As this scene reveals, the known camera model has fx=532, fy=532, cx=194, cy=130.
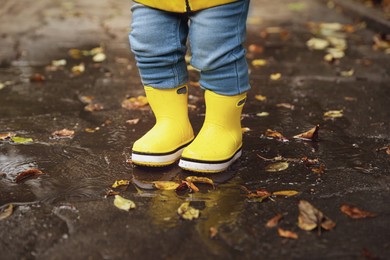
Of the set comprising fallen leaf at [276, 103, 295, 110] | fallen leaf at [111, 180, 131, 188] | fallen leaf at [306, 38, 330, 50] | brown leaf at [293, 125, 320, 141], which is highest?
fallen leaf at [111, 180, 131, 188]

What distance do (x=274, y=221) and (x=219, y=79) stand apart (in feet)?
2.04

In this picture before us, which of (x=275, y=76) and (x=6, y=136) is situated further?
(x=275, y=76)

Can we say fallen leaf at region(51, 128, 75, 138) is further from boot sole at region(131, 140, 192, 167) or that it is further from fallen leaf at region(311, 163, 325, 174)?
fallen leaf at region(311, 163, 325, 174)

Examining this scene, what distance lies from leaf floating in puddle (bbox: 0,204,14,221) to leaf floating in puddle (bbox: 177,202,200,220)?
57cm

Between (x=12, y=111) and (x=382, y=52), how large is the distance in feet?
9.79

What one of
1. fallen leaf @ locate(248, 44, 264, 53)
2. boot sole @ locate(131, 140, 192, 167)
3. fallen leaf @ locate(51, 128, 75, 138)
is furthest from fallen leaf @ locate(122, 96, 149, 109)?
fallen leaf @ locate(248, 44, 264, 53)

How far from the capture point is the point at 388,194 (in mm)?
1919

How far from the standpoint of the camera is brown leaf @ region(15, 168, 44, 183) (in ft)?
6.79

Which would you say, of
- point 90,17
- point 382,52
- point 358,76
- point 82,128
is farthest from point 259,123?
point 90,17

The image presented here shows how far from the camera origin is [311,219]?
5.62 feet

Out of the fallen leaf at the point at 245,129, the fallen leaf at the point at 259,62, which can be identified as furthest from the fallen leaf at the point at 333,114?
the fallen leaf at the point at 259,62

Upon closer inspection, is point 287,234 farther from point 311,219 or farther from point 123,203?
point 123,203

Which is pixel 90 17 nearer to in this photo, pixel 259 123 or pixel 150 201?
pixel 259 123

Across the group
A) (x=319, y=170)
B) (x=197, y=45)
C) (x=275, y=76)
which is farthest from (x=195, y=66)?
(x=275, y=76)
